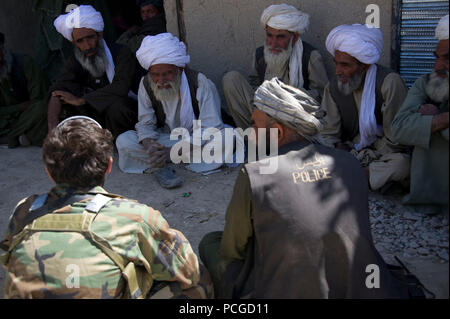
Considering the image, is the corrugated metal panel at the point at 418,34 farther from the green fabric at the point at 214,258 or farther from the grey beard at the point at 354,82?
the green fabric at the point at 214,258

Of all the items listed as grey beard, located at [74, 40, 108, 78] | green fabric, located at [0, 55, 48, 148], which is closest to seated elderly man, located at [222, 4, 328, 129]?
grey beard, located at [74, 40, 108, 78]

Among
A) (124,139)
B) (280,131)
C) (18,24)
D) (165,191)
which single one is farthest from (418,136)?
(18,24)

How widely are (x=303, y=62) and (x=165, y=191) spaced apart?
1843 mm

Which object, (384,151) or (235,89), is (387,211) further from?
(235,89)

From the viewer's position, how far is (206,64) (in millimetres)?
5684

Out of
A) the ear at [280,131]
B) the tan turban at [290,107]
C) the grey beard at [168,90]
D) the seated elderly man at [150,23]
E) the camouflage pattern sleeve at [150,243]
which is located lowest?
the camouflage pattern sleeve at [150,243]

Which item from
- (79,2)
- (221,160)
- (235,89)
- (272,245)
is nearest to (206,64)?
(235,89)

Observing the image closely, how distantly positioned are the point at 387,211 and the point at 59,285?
8.25ft

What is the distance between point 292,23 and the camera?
4723 millimetres

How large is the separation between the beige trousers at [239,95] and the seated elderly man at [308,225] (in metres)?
2.74

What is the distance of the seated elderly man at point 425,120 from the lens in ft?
8.91

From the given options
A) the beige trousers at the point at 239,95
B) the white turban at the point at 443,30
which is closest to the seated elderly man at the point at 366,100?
the beige trousers at the point at 239,95

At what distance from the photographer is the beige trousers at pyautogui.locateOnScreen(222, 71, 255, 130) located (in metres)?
5.00

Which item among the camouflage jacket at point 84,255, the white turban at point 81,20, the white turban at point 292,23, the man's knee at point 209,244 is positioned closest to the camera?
the camouflage jacket at point 84,255
